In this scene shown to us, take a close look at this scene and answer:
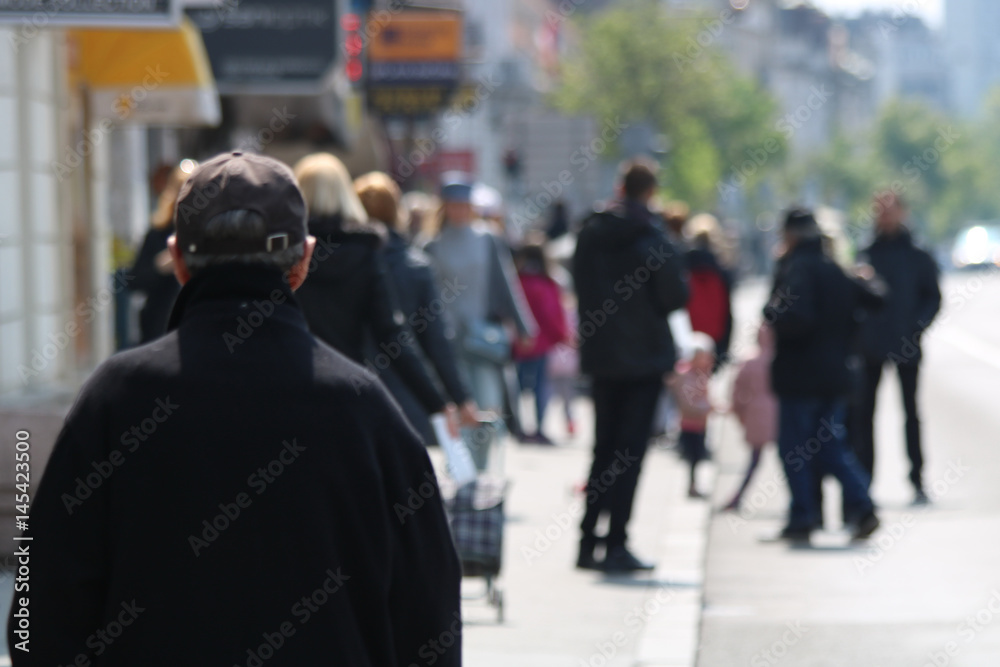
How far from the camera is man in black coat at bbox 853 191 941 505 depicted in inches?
433

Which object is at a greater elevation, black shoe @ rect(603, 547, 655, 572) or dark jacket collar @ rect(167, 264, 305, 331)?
dark jacket collar @ rect(167, 264, 305, 331)

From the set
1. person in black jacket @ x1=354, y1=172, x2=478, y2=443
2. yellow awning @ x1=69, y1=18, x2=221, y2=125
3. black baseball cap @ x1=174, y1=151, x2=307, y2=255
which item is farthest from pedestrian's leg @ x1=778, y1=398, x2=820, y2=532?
black baseball cap @ x1=174, y1=151, x2=307, y2=255

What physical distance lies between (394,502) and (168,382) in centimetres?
40

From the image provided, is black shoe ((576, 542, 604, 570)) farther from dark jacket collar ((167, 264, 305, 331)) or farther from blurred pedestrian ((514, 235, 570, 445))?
blurred pedestrian ((514, 235, 570, 445))

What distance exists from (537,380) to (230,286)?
1199 centimetres

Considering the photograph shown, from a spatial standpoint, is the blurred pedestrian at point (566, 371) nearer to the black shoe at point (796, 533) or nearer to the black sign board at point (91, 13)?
the black shoe at point (796, 533)

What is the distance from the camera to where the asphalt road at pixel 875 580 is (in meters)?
6.97

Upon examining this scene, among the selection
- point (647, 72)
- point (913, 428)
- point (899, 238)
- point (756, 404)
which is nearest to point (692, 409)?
point (756, 404)

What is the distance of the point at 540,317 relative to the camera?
1493cm

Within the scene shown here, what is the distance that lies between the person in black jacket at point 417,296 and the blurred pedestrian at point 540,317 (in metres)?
7.24

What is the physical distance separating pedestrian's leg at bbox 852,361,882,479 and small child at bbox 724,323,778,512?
1.65 ft

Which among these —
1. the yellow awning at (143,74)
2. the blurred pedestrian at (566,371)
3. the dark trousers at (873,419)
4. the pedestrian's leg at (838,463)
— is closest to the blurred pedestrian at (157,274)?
the pedestrian's leg at (838,463)

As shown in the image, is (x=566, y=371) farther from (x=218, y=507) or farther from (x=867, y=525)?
(x=218, y=507)

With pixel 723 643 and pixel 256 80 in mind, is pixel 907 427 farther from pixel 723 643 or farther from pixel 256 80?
pixel 256 80
